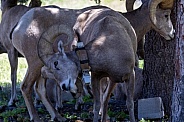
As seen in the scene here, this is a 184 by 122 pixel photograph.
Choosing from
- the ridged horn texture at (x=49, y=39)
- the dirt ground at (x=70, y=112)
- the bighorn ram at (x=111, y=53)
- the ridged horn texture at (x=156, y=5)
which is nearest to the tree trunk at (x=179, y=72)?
the bighorn ram at (x=111, y=53)

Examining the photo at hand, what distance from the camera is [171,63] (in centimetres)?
816

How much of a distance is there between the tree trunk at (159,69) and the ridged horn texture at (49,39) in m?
1.58

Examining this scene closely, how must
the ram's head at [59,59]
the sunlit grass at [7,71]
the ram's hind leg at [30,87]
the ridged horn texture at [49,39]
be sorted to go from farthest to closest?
the sunlit grass at [7,71]
the ram's hind leg at [30,87]
the ridged horn texture at [49,39]
the ram's head at [59,59]

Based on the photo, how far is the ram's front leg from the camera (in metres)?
8.37

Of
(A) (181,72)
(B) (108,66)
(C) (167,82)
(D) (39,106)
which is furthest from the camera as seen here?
(D) (39,106)

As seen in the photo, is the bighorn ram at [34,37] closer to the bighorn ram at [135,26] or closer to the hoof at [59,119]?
the hoof at [59,119]

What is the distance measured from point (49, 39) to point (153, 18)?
5.86 ft

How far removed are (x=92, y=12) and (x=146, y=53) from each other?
44.9 inches

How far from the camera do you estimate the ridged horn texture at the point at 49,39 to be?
7441 millimetres

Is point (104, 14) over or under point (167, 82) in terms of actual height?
over

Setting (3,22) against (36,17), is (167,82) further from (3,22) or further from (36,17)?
(3,22)

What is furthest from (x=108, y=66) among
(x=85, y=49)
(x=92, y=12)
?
(x=92, y=12)

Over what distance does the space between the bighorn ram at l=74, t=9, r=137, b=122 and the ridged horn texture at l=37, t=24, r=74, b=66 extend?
0.97 ft

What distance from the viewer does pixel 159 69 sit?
8352mm
